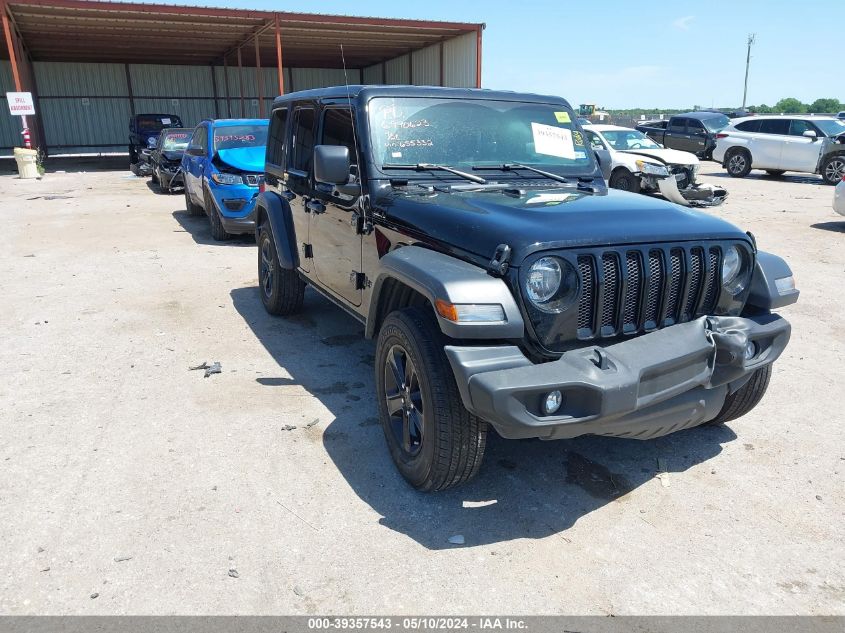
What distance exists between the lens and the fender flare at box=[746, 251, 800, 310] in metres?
3.40

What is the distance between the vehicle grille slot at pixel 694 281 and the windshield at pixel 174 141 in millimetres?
15356

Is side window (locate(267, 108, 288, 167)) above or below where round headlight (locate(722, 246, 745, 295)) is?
above

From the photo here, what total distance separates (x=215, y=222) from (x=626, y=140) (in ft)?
29.1

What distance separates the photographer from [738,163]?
60.5ft

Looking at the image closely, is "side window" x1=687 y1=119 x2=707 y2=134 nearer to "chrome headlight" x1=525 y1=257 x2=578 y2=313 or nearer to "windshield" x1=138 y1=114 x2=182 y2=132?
"windshield" x1=138 y1=114 x2=182 y2=132

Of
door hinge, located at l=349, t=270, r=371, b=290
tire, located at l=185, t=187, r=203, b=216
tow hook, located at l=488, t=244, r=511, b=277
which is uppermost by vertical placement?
tow hook, located at l=488, t=244, r=511, b=277

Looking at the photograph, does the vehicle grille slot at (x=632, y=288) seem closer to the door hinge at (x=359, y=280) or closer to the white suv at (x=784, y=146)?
the door hinge at (x=359, y=280)

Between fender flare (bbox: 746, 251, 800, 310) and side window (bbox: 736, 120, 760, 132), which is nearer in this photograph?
fender flare (bbox: 746, 251, 800, 310)

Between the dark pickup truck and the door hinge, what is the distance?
19696mm

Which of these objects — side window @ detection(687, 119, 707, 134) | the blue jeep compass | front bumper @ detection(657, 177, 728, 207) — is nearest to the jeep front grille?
Answer: the blue jeep compass

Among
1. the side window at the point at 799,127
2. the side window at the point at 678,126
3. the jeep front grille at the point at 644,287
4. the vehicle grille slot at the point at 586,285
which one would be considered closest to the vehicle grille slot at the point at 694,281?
the jeep front grille at the point at 644,287

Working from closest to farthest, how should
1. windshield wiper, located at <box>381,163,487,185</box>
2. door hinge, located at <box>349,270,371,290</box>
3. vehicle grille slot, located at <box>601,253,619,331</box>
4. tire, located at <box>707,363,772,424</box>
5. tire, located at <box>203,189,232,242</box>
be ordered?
vehicle grille slot, located at <box>601,253,619,331</box> < tire, located at <box>707,363,772,424</box> < windshield wiper, located at <box>381,163,487,185</box> < door hinge, located at <box>349,270,371,290</box> < tire, located at <box>203,189,232,242</box>

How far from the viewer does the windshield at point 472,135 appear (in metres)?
4.03
